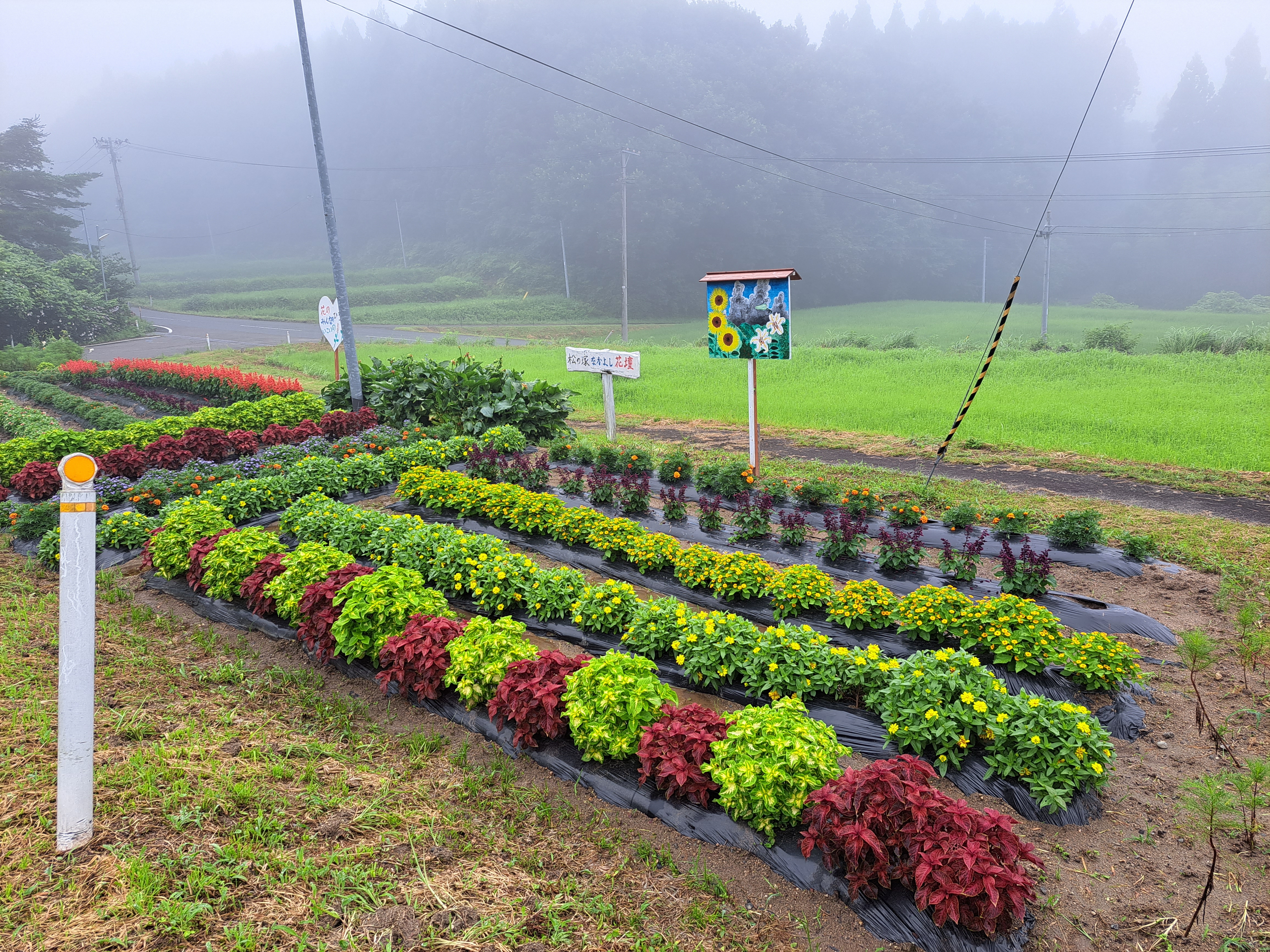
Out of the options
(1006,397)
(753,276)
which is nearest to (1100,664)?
(753,276)

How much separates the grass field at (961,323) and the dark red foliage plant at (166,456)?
29.8 m

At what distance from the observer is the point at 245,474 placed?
976 centimetres

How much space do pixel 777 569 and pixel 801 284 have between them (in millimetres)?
73292

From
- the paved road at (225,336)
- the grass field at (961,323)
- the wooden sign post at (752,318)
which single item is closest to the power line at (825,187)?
the grass field at (961,323)

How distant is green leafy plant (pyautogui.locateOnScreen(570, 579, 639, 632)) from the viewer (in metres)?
5.60

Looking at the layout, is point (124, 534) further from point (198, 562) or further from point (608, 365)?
point (608, 365)

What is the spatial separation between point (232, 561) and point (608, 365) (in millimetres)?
7618

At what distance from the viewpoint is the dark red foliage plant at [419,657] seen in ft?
15.7

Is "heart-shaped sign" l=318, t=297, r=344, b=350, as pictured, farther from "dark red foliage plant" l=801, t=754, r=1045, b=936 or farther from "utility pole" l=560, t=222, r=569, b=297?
"utility pole" l=560, t=222, r=569, b=297

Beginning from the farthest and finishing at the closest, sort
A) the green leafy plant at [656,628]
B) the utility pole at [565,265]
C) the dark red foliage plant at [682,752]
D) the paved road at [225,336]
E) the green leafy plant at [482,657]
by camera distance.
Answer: the utility pole at [565,265] < the paved road at [225,336] < the green leafy plant at [656,628] < the green leafy plant at [482,657] < the dark red foliage plant at [682,752]

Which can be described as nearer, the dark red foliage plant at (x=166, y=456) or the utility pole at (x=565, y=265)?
the dark red foliage plant at (x=166, y=456)

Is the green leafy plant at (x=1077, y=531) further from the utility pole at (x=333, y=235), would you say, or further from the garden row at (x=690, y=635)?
the utility pole at (x=333, y=235)

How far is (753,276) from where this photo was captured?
988 centimetres

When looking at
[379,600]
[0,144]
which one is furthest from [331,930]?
[0,144]
